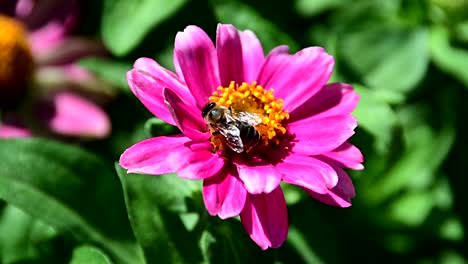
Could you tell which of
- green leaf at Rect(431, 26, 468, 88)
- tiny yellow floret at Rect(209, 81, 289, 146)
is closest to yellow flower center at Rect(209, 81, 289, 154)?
tiny yellow floret at Rect(209, 81, 289, 146)

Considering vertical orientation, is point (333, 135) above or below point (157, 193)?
above

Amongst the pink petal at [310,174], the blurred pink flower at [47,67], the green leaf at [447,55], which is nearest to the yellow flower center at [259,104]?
the pink petal at [310,174]

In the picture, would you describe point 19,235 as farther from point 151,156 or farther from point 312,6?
point 312,6

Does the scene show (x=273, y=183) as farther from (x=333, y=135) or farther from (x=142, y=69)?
(x=142, y=69)

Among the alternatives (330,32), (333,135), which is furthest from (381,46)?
(333,135)

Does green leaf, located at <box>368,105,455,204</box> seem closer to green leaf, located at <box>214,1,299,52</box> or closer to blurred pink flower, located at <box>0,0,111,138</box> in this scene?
green leaf, located at <box>214,1,299,52</box>

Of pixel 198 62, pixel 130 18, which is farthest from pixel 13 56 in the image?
pixel 198 62
